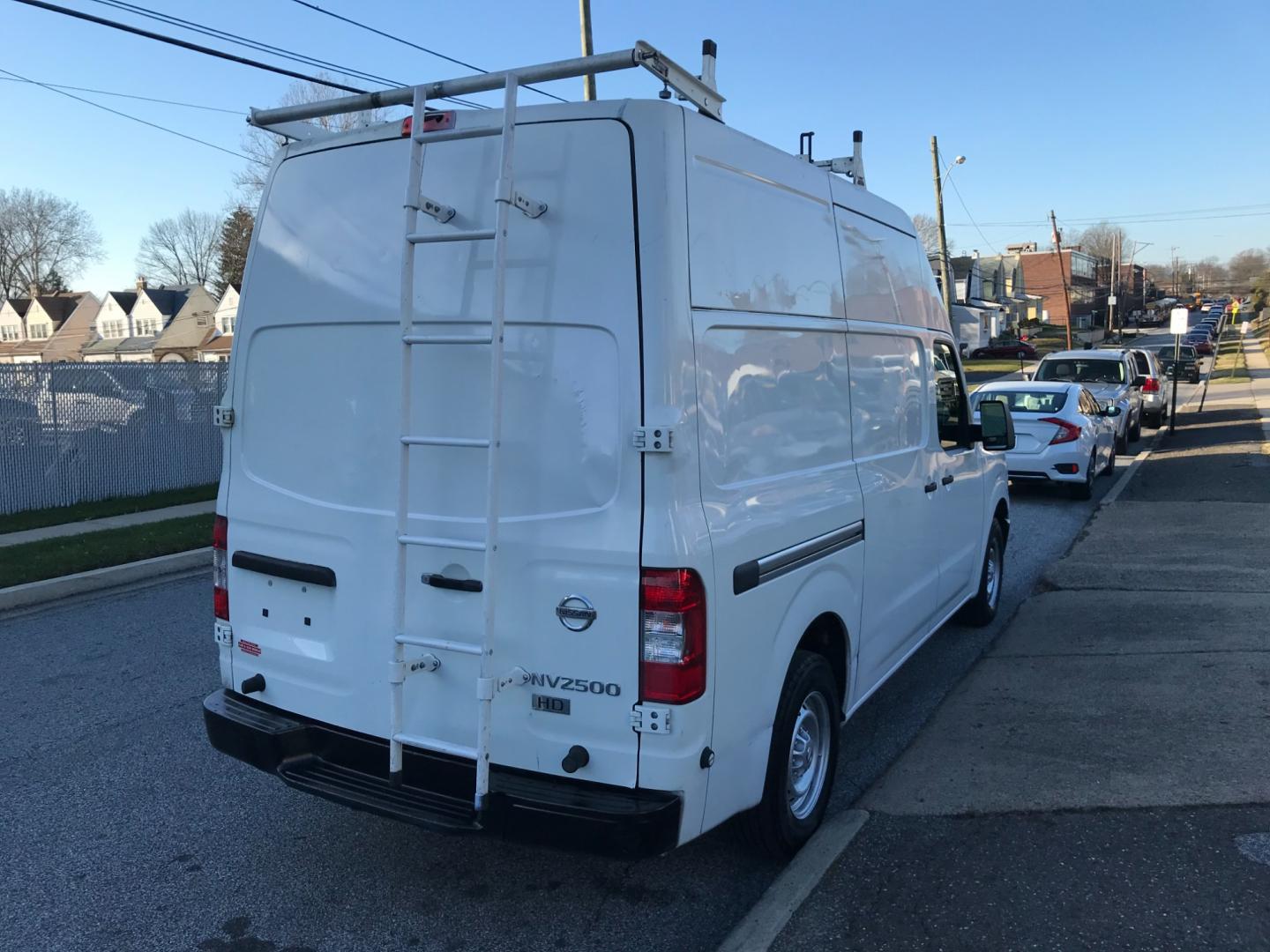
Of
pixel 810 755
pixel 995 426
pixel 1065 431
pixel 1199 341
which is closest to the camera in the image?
pixel 810 755

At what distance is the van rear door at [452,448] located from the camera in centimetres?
303

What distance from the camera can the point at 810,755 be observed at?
398 cm

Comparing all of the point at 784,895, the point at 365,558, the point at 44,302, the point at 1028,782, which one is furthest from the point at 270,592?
the point at 44,302

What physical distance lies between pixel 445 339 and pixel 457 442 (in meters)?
0.33

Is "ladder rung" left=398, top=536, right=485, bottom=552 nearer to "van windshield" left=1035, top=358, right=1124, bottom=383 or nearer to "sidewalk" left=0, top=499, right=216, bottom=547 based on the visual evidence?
"sidewalk" left=0, top=499, right=216, bottom=547

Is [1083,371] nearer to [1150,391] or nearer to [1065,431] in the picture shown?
[1150,391]

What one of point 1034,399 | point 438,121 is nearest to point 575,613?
point 438,121

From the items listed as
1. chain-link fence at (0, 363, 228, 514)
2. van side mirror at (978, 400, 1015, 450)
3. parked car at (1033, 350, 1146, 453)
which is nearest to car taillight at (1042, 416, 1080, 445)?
parked car at (1033, 350, 1146, 453)

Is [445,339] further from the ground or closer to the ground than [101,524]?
further from the ground

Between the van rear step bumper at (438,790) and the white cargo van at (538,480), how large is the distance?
0.04 feet

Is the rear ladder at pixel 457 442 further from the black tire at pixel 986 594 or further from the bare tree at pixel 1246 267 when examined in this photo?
the bare tree at pixel 1246 267

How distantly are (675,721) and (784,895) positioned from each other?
35.5 inches

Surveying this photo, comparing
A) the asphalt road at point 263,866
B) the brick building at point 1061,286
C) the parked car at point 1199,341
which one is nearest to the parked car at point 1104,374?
the asphalt road at point 263,866

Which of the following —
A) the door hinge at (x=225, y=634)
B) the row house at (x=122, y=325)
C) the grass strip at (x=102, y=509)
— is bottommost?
the grass strip at (x=102, y=509)
